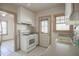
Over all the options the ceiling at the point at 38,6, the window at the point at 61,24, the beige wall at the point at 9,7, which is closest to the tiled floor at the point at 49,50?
the window at the point at 61,24

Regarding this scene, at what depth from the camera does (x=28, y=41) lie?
132cm

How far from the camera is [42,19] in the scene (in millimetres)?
1347

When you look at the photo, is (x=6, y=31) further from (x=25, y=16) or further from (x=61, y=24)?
(x=61, y=24)

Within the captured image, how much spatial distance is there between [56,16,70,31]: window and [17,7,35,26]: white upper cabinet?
1.30 feet

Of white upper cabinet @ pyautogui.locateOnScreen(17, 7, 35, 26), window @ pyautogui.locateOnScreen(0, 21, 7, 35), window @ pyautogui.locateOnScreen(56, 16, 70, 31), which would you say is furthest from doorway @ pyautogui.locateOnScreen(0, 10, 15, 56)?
window @ pyautogui.locateOnScreen(56, 16, 70, 31)

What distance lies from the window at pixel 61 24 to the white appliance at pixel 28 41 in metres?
0.39

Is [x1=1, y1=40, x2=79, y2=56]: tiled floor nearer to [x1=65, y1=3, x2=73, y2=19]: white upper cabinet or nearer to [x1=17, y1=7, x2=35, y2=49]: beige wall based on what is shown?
[x1=17, y1=7, x2=35, y2=49]: beige wall

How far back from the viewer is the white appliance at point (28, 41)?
4.23 feet

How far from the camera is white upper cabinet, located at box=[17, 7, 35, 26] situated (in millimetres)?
1286

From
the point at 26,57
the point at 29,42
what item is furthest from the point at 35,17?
the point at 26,57

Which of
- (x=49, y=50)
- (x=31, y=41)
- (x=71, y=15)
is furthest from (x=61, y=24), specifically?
(x=31, y=41)

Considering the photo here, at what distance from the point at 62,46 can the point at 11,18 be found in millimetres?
879

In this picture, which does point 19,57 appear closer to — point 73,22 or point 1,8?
point 1,8

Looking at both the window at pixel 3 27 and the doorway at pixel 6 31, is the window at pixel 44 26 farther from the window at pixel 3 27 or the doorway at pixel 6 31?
the window at pixel 3 27
